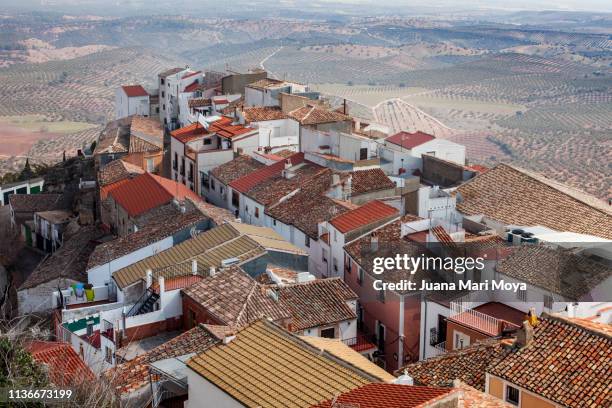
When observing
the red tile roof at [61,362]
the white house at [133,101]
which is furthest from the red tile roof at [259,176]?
the white house at [133,101]

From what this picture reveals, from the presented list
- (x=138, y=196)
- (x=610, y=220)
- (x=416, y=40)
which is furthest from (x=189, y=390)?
(x=416, y=40)

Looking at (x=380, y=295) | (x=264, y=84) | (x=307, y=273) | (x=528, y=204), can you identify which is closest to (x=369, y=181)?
(x=528, y=204)

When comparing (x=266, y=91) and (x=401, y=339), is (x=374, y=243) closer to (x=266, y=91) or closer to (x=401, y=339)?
(x=401, y=339)

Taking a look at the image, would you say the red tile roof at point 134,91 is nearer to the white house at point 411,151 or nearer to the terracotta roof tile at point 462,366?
the white house at point 411,151

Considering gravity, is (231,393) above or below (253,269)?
above

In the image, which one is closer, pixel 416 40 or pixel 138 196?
pixel 138 196

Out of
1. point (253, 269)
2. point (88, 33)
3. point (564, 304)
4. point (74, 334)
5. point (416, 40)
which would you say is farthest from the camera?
point (88, 33)

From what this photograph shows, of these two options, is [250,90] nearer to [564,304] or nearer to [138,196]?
[138,196]

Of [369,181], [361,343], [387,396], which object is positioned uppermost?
[387,396]
